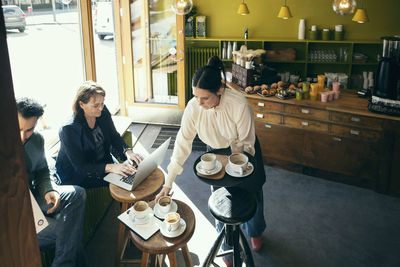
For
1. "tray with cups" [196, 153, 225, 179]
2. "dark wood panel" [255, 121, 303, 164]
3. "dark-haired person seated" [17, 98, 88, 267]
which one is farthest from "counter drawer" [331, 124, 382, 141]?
"dark-haired person seated" [17, 98, 88, 267]

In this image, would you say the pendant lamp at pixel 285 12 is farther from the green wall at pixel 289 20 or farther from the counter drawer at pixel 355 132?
the counter drawer at pixel 355 132

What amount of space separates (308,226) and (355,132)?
1158 mm

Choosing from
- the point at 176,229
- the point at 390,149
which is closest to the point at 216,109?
the point at 176,229

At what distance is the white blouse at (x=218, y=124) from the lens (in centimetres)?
249

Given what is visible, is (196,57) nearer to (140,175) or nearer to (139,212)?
(140,175)

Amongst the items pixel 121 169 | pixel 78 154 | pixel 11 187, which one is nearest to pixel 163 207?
pixel 121 169

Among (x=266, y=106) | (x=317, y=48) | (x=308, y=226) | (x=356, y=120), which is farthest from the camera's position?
(x=317, y=48)

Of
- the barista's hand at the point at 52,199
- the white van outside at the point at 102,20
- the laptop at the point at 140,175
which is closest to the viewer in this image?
the barista's hand at the point at 52,199

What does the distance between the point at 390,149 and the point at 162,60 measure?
346 cm

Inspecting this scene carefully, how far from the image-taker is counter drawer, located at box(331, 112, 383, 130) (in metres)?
3.80

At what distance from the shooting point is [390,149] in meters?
3.77

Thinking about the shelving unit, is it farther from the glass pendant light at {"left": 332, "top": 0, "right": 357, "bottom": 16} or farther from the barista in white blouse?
the barista in white blouse

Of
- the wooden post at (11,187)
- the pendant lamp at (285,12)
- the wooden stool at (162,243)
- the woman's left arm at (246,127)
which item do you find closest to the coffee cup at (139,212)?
the wooden stool at (162,243)

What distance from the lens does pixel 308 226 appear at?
137 inches
